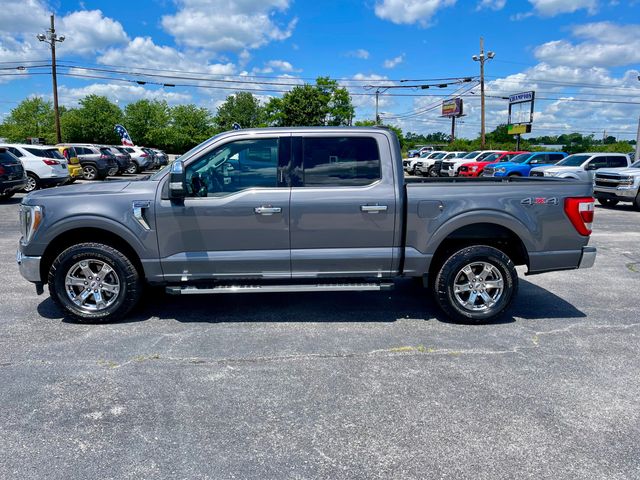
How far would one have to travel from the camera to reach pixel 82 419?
3289mm

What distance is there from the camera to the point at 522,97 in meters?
46.5

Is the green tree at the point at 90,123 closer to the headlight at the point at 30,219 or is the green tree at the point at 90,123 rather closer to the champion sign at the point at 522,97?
the champion sign at the point at 522,97

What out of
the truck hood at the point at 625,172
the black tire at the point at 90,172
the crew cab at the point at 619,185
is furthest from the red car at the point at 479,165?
the black tire at the point at 90,172

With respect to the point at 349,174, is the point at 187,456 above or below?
below

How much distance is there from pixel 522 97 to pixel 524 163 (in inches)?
1098

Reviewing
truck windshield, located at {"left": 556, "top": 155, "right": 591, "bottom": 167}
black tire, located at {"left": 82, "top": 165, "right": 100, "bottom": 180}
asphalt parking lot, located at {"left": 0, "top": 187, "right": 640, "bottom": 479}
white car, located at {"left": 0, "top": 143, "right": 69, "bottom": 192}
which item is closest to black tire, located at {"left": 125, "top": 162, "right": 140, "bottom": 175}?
black tire, located at {"left": 82, "top": 165, "right": 100, "bottom": 180}

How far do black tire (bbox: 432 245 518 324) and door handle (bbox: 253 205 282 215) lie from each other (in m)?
1.76

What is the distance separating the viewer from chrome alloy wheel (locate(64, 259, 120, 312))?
16.2 feet

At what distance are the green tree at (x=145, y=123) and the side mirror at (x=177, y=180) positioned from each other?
63501 mm

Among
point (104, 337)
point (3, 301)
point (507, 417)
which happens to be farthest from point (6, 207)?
point (507, 417)

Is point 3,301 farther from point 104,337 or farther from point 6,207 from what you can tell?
point 6,207

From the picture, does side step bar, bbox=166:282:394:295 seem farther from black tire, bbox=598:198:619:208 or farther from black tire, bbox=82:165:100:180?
black tire, bbox=82:165:100:180

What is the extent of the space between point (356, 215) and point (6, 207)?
13.3 meters

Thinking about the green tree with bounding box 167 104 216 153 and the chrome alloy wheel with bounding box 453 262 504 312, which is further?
the green tree with bounding box 167 104 216 153
